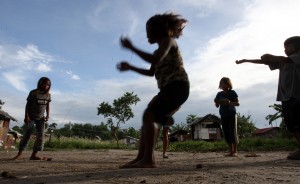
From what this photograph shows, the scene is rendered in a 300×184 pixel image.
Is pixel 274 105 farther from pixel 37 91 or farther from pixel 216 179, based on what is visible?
pixel 216 179

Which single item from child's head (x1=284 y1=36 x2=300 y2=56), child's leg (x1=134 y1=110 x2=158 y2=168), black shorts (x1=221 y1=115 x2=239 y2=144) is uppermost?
child's head (x1=284 y1=36 x2=300 y2=56)

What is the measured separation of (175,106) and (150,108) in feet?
0.95

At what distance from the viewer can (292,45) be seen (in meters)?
5.15

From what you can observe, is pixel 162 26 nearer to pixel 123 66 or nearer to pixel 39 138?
pixel 123 66

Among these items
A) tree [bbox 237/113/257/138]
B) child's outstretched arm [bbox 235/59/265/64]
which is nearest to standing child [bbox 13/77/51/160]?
child's outstretched arm [bbox 235/59/265/64]

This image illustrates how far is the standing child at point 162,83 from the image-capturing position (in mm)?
3355

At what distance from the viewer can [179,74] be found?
350 centimetres

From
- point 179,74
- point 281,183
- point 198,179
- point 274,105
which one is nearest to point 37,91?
point 179,74

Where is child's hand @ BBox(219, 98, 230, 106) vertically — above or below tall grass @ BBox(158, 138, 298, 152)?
above

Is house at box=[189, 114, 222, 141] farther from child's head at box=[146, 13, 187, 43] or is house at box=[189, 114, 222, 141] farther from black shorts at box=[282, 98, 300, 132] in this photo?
child's head at box=[146, 13, 187, 43]

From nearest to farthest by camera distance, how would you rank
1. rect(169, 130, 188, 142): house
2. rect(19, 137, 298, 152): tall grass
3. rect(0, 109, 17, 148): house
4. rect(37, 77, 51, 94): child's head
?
rect(37, 77, 51, 94): child's head, rect(19, 137, 298, 152): tall grass, rect(0, 109, 17, 148): house, rect(169, 130, 188, 142): house

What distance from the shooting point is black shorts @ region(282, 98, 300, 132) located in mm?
4898

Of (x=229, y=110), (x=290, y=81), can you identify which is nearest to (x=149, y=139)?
(x=290, y=81)

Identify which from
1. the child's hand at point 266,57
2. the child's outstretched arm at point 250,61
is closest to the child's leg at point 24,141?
the child's outstretched arm at point 250,61
